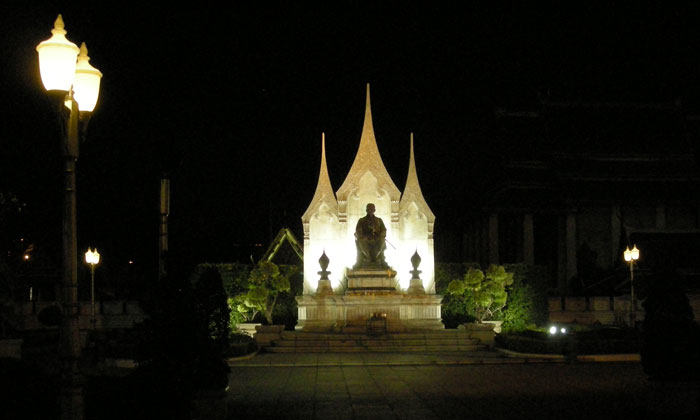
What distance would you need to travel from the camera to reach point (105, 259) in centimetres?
4662

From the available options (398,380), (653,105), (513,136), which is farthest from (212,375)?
(653,105)

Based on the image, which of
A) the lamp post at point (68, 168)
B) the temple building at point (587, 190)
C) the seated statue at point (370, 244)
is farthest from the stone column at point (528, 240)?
the lamp post at point (68, 168)

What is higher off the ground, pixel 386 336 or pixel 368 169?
pixel 368 169

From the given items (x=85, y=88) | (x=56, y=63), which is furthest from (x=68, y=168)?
(x=85, y=88)

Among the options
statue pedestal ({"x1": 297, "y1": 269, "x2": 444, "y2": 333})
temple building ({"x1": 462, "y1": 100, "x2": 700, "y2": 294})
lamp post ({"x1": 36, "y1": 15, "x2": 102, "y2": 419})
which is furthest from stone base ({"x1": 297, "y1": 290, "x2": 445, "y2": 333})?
lamp post ({"x1": 36, "y1": 15, "x2": 102, "y2": 419})

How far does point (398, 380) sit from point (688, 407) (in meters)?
7.21

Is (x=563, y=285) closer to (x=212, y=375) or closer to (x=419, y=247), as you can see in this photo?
(x=419, y=247)

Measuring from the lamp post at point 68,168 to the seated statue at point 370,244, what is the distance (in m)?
22.7

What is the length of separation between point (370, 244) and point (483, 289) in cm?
464

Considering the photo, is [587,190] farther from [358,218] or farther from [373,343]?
[373,343]

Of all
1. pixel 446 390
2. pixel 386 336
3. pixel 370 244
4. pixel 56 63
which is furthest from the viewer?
pixel 370 244

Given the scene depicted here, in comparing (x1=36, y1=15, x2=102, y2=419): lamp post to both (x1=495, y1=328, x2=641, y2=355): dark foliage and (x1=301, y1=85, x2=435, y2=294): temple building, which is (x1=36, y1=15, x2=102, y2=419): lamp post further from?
(x1=301, y1=85, x2=435, y2=294): temple building

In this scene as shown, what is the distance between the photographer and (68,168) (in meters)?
9.72

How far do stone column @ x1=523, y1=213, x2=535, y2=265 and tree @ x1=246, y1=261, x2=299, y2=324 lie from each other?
61.2 ft
